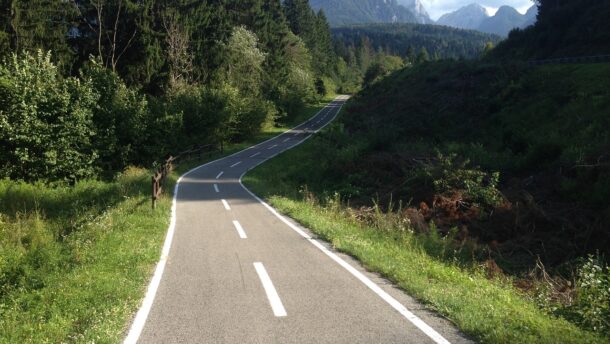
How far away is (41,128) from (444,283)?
79.7 feet

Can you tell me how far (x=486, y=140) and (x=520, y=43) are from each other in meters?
45.4

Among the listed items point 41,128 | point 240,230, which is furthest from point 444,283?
point 41,128

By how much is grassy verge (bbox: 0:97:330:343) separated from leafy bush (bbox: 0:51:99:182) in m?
6.04

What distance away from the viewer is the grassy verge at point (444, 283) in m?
5.41

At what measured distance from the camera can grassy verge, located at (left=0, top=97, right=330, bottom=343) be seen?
5932 millimetres

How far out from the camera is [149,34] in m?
39.6

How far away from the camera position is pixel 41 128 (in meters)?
24.0

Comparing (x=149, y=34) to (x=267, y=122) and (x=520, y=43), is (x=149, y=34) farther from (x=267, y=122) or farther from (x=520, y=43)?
(x=520, y=43)

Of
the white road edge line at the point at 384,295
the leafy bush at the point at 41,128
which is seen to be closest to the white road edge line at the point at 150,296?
the white road edge line at the point at 384,295

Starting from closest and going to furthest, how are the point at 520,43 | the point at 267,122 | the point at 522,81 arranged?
the point at 522,81 < the point at 267,122 < the point at 520,43

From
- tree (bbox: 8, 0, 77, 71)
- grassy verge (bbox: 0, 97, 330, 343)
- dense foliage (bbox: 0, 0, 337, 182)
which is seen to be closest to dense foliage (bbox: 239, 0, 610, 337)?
grassy verge (bbox: 0, 97, 330, 343)

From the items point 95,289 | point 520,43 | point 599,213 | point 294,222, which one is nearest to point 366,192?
point 294,222

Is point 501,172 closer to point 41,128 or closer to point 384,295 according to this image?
point 384,295

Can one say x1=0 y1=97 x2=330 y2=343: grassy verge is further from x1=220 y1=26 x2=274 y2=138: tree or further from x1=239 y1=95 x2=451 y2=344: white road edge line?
x1=220 y1=26 x2=274 y2=138: tree
